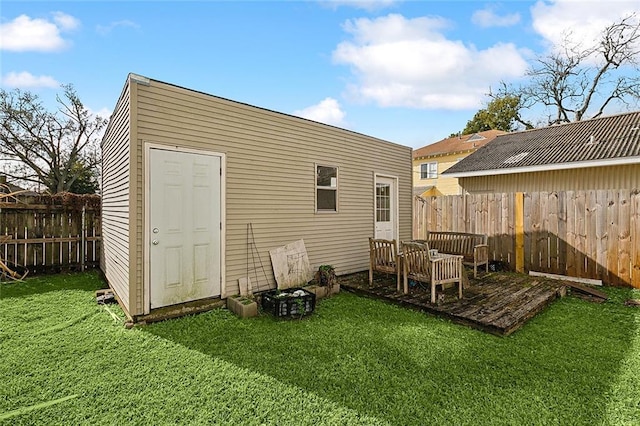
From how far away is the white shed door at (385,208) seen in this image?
25.0 feet

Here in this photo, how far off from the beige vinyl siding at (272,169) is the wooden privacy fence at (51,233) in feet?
16.4

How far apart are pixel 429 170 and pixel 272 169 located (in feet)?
61.8

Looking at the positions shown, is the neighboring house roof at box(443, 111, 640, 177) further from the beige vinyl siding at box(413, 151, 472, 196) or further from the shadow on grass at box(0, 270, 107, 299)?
the shadow on grass at box(0, 270, 107, 299)

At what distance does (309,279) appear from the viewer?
5934 mm

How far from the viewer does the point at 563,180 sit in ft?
33.4

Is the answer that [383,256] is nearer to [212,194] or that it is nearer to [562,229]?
[212,194]

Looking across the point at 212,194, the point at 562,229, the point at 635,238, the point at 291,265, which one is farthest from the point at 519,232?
the point at 212,194

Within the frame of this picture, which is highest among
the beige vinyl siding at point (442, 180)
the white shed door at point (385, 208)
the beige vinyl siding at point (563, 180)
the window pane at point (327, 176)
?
the beige vinyl siding at point (442, 180)

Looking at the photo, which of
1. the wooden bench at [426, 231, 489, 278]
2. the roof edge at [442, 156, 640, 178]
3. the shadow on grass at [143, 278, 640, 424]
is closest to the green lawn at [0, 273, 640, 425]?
the shadow on grass at [143, 278, 640, 424]

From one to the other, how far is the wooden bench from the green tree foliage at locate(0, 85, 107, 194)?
2003 cm

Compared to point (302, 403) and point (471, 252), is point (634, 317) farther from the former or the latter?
point (302, 403)

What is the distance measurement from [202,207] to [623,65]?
81.5 ft

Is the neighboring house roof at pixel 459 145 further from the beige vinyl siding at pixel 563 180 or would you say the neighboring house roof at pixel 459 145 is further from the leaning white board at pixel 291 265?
the leaning white board at pixel 291 265

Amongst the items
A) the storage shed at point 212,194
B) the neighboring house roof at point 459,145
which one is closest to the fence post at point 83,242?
the storage shed at point 212,194
